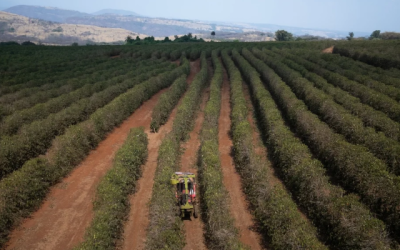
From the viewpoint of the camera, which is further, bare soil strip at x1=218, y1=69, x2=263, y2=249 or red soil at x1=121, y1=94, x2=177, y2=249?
bare soil strip at x1=218, y1=69, x2=263, y2=249

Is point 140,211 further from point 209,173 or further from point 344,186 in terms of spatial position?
point 344,186

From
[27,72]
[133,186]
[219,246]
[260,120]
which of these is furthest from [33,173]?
[27,72]

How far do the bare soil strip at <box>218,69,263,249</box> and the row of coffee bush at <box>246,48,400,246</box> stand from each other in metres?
3.21

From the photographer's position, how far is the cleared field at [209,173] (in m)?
12.4

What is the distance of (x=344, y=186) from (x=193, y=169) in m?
9.93

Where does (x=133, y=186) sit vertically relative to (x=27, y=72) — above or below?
below

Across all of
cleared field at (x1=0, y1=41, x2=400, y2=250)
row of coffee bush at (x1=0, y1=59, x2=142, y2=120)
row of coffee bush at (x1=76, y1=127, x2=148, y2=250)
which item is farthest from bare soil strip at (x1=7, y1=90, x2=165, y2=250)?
row of coffee bush at (x1=0, y1=59, x2=142, y2=120)

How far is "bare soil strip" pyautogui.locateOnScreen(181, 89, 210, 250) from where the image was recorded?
1342 cm

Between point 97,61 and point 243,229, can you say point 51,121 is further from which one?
point 97,61

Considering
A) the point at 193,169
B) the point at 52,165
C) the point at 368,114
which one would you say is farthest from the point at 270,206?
the point at 52,165

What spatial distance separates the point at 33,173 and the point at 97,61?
45.1 metres

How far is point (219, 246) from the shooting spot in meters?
12.1

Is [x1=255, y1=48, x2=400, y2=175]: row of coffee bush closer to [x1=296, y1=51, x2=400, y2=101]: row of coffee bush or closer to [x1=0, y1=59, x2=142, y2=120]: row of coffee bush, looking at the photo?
[x1=296, y1=51, x2=400, y2=101]: row of coffee bush

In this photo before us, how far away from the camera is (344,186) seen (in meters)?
15.4
